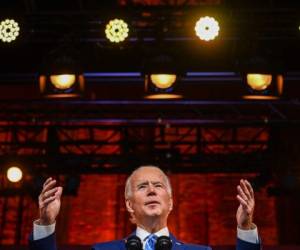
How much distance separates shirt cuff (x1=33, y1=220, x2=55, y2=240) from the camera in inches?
105

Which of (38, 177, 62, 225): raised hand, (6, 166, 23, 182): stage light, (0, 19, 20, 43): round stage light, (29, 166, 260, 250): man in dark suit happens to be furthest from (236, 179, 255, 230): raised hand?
(6, 166, 23, 182): stage light

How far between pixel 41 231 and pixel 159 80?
10.6 ft

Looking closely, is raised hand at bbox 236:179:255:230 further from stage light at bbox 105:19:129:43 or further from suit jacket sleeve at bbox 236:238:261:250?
stage light at bbox 105:19:129:43

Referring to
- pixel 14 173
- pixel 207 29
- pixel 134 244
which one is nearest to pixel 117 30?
pixel 207 29

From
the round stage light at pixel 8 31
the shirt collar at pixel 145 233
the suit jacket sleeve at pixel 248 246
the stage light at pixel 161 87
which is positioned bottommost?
the suit jacket sleeve at pixel 248 246

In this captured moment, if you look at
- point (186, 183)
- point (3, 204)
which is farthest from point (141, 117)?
point (3, 204)

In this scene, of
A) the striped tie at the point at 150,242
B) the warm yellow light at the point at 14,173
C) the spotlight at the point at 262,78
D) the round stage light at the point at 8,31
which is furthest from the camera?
the warm yellow light at the point at 14,173

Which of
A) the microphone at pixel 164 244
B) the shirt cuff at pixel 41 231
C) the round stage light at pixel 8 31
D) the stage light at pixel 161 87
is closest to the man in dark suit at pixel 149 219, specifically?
the shirt cuff at pixel 41 231

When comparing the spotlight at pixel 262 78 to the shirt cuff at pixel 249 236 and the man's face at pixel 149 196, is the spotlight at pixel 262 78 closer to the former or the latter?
the man's face at pixel 149 196

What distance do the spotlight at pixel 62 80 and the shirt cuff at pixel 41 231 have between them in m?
3.15

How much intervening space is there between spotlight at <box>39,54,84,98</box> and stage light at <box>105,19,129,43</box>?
0.39 meters

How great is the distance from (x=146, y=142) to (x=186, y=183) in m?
2.25

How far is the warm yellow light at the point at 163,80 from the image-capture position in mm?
5785

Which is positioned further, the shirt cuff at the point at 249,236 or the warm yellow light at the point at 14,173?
the warm yellow light at the point at 14,173
